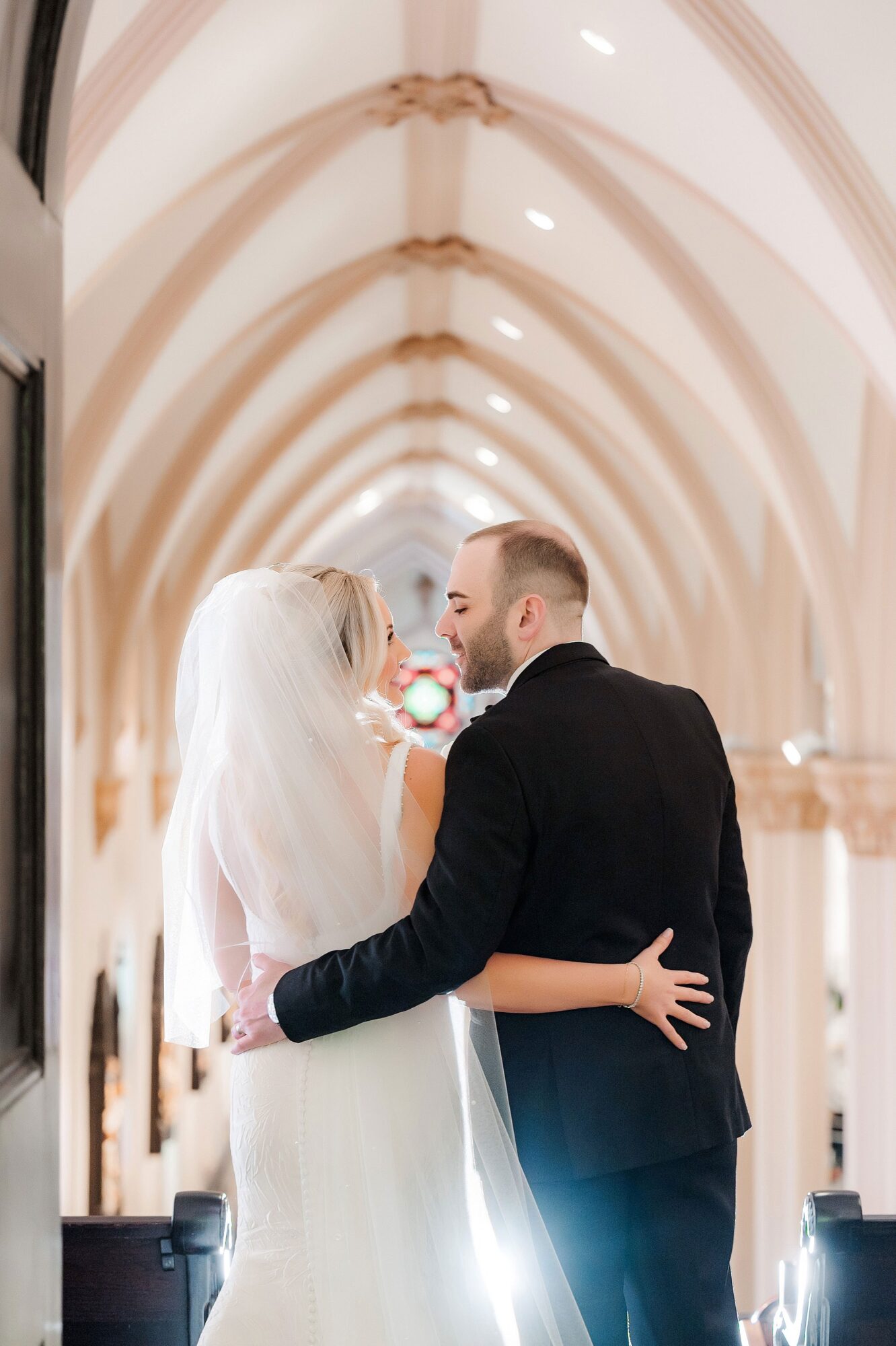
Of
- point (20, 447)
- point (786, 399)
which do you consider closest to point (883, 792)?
point (786, 399)

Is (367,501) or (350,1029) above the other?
(367,501)

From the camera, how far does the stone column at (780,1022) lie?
957cm

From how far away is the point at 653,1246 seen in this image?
2.18 m

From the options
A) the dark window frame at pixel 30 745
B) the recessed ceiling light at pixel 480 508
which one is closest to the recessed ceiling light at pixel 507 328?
the recessed ceiling light at pixel 480 508

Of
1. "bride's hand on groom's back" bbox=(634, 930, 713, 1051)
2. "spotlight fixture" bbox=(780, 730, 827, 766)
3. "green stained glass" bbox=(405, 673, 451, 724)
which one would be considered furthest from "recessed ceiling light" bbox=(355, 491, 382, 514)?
"bride's hand on groom's back" bbox=(634, 930, 713, 1051)

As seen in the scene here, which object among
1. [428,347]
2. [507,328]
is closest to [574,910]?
[507,328]

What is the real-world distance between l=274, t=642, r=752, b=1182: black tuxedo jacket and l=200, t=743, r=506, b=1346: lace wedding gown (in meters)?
0.12

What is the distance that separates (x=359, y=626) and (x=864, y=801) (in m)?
6.08

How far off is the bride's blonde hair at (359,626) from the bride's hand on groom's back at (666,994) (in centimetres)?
56

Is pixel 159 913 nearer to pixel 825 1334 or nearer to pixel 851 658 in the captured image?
pixel 851 658

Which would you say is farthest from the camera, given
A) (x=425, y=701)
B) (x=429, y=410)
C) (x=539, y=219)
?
(x=425, y=701)

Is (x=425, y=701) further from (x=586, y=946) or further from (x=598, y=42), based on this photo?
(x=586, y=946)

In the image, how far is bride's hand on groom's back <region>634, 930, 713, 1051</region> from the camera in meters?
2.15

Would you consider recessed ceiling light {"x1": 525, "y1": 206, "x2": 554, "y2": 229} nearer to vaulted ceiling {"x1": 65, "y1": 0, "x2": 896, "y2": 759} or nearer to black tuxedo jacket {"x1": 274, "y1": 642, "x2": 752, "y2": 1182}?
vaulted ceiling {"x1": 65, "y1": 0, "x2": 896, "y2": 759}
